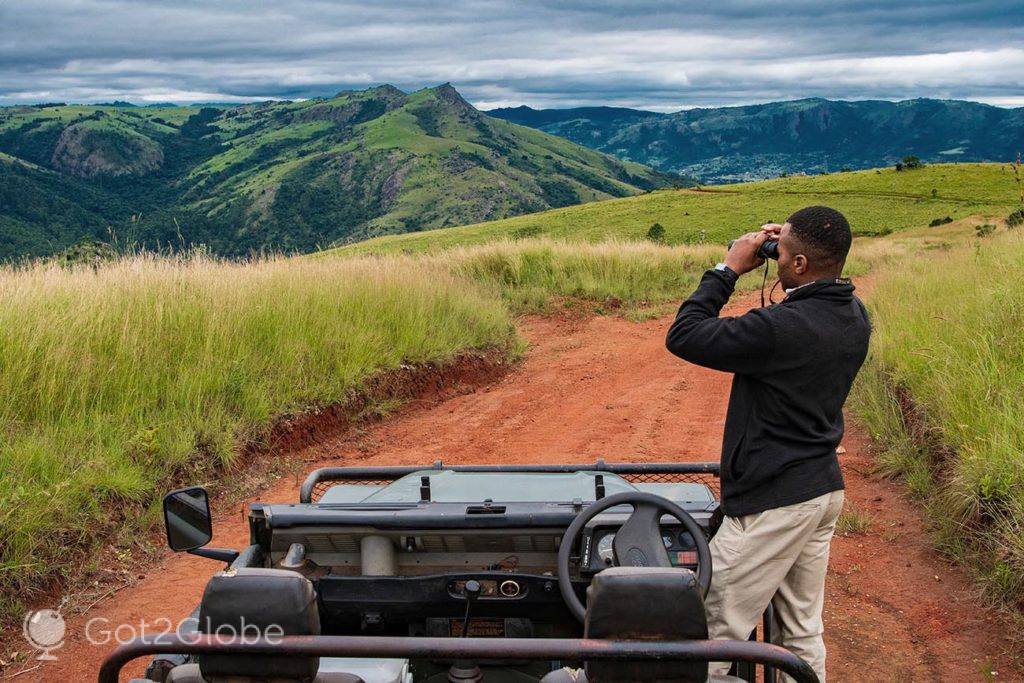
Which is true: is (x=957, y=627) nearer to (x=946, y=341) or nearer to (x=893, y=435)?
(x=893, y=435)

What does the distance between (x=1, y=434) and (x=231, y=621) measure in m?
4.48

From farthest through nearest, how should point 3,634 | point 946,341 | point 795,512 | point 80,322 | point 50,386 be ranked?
point 946,341
point 80,322
point 50,386
point 3,634
point 795,512

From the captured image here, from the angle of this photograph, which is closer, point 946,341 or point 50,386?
point 50,386

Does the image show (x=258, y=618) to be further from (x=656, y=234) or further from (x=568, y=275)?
(x=656, y=234)

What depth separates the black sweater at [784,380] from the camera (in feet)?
9.14

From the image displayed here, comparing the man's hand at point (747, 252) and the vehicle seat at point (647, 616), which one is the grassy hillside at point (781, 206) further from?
the vehicle seat at point (647, 616)

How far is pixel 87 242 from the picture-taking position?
42.6 feet

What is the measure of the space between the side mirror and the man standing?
167cm

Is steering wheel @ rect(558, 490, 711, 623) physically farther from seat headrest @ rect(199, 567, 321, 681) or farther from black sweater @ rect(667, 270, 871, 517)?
seat headrest @ rect(199, 567, 321, 681)

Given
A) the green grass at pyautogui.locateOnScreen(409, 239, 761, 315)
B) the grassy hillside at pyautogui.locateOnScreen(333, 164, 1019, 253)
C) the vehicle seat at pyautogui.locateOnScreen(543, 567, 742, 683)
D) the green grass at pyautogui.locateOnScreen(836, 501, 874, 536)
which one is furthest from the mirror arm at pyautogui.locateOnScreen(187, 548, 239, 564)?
the grassy hillside at pyautogui.locateOnScreen(333, 164, 1019, 253)

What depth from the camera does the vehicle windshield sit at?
3445 millimetres

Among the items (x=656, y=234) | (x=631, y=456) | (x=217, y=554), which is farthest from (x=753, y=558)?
(x=656, y=234)

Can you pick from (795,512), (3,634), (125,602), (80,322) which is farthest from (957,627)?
(80,322)

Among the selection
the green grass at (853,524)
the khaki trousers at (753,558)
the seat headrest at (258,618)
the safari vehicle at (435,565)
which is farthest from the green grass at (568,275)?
the seat headrest at (258,618)
